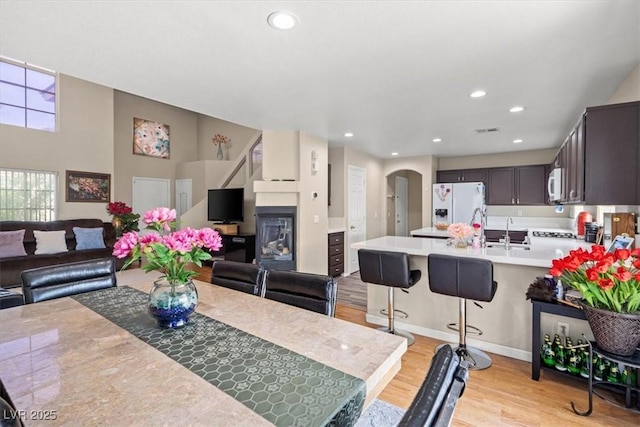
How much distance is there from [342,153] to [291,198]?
1.67 m

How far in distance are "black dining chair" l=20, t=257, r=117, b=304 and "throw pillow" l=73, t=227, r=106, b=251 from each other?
14.7 feet

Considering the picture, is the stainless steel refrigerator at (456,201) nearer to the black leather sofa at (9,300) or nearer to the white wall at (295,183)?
the white wall at (295,183)

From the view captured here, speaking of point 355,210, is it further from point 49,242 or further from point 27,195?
point 27,195

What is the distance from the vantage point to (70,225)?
5.77m

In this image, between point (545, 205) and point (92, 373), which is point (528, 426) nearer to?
point (92, 373)

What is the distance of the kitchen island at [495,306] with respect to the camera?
8.59ft

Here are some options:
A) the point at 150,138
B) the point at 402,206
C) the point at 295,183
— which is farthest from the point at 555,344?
the point at 150,138

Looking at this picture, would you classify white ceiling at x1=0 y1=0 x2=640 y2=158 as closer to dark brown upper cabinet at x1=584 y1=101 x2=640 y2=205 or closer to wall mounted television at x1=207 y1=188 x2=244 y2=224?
dark brown upper cabinet at x1=584 y1=101 x2=640 y2=205

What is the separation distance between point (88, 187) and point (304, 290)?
22.2 feet

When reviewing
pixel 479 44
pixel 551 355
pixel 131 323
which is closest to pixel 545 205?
pixel 551 355

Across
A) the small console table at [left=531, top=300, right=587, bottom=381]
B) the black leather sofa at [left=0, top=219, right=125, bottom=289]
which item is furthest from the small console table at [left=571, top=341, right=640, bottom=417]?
the black leather sofa at [left=0, top=219, right=125, bottom=289]

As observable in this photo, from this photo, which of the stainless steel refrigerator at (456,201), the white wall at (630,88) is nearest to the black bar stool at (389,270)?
the white wall at (630,88)

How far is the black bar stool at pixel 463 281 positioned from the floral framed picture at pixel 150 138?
8.08 meters

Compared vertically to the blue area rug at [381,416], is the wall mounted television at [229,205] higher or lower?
higher
